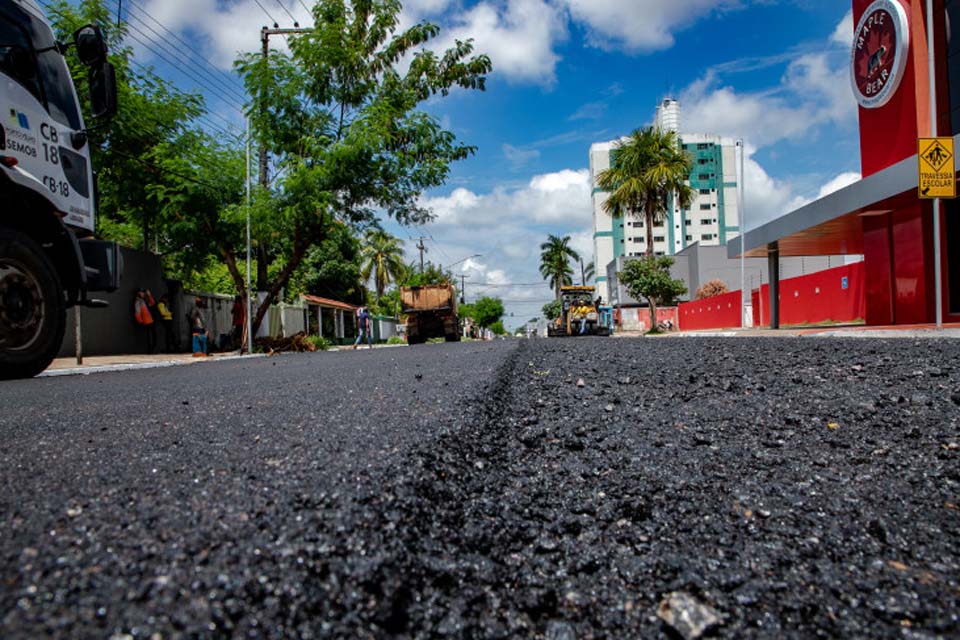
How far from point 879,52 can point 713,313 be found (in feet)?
74.5

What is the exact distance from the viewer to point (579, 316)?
76.9 ft

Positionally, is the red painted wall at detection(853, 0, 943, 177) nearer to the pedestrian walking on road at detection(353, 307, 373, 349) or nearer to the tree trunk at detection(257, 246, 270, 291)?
the pedestrian walking on road at detection(353, 307, 373, 349)

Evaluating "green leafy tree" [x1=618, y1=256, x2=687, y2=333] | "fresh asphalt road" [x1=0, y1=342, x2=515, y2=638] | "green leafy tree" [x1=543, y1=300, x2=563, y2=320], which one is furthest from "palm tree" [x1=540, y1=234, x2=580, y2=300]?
"fresh asphalt road" [x1=0, y1=342, x2=515, y2=638]

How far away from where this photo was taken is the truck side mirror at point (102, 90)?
526cm

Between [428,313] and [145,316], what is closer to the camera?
[145,316]

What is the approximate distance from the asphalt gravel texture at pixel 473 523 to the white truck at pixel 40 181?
3.00 metres

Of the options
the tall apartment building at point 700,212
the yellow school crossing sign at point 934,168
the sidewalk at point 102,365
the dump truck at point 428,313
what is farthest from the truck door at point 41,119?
the tall apartment building at point 700,212

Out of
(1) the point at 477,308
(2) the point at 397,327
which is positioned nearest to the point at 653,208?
(2) the point at 397,327

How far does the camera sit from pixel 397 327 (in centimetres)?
5697

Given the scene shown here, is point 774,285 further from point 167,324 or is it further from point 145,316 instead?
point 145,316

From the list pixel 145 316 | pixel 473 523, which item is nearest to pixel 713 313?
pixel 145 316

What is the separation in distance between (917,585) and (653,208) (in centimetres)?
3442

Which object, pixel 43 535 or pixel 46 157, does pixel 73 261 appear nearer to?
pixel 46 157

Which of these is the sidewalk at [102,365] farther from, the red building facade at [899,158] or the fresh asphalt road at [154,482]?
the red building facade at [899,158]
